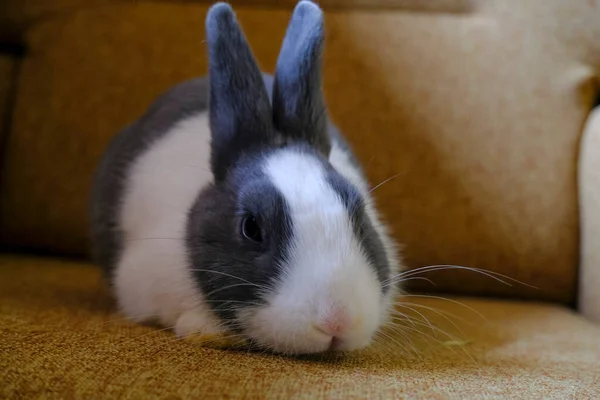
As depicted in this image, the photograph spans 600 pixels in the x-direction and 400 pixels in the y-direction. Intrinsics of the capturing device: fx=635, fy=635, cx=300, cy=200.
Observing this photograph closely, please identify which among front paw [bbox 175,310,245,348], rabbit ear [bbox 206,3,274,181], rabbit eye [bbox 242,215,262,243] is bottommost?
front paw [bbox 175,310,245,348]

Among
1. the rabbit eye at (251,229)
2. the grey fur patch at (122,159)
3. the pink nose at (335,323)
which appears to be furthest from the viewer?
the grey fur patch at (122,159)

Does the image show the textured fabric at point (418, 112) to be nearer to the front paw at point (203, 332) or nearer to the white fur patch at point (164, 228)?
the white fur patch at point (164, 228)

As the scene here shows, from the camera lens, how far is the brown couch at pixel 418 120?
1874mm

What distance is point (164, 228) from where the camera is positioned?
52.2 inches

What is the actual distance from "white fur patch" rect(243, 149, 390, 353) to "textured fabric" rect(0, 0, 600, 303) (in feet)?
2.84

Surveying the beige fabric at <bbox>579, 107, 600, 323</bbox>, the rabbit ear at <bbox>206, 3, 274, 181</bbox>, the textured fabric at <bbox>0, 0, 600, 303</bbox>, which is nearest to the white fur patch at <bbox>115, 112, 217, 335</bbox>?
the rabbit ear at <bbox>206, 3, 274, 181</bbox>

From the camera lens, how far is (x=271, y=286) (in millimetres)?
1003

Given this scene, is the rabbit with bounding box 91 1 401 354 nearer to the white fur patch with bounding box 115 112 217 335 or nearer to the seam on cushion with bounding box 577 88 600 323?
the white fur patch with bounding box 115 112 217 335

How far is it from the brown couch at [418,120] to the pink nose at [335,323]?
698 millimetres

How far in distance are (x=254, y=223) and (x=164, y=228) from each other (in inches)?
12.3

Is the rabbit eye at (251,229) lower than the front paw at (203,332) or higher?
higher

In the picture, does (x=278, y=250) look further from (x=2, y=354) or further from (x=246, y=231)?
(x=2, y=354)

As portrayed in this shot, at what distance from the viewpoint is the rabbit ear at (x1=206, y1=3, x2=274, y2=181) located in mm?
1190

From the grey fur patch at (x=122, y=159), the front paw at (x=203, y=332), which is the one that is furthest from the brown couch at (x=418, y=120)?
the front paw at (x=203, y=332)
